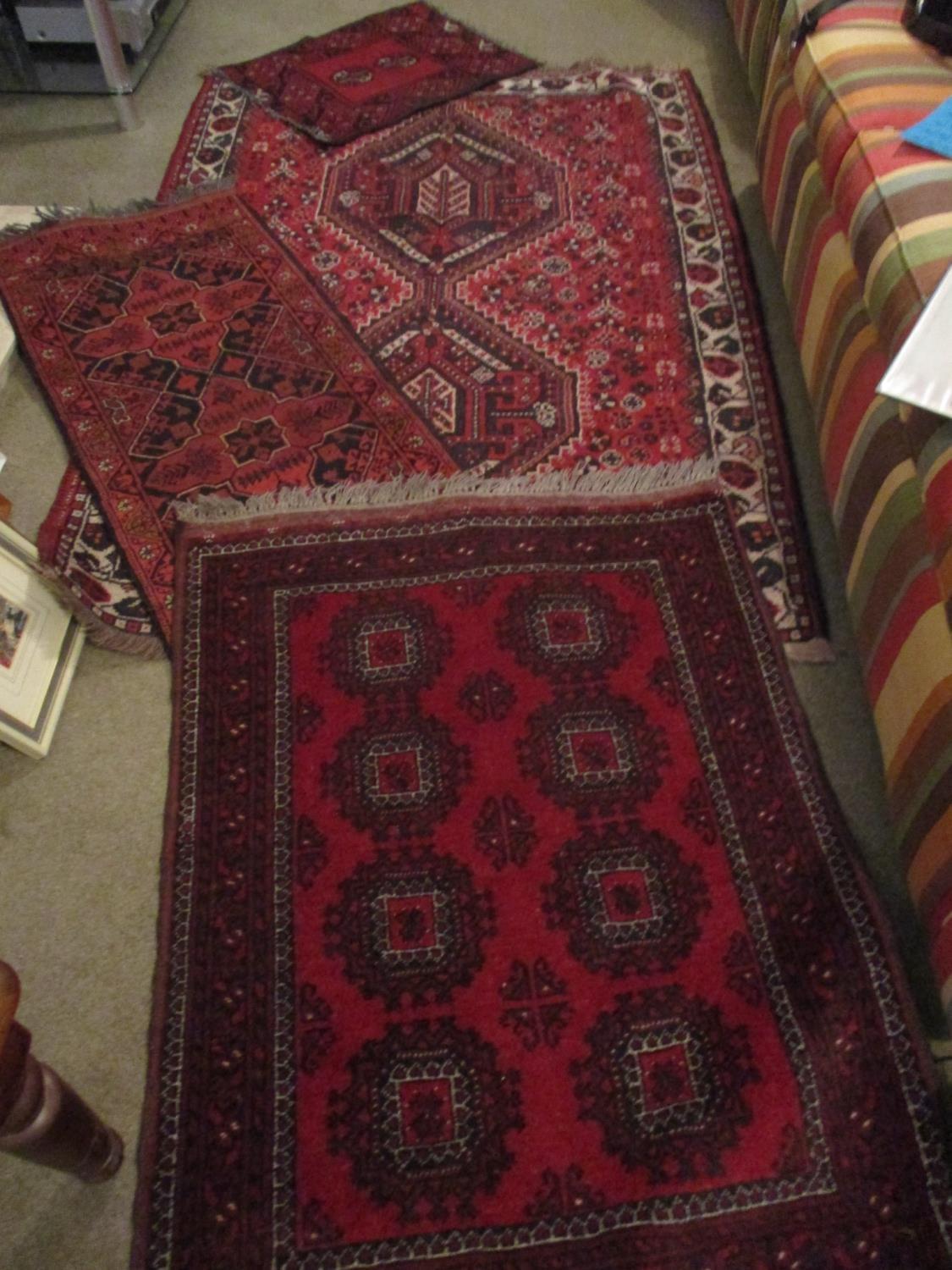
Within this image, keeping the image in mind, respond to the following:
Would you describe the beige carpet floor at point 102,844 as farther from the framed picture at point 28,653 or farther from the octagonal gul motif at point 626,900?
the octagonal gul motif at point 626,900

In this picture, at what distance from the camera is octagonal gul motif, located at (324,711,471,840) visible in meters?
1.24

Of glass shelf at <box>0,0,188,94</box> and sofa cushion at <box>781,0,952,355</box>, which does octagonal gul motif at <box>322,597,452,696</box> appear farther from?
glass shelf at <box>0,0,188,94</box>

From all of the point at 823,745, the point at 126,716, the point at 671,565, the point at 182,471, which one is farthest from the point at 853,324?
the point at 126,716

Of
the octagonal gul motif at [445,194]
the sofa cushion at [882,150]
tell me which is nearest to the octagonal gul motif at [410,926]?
the sofa cushion at [882,150]

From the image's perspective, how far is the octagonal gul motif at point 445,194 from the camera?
196cm

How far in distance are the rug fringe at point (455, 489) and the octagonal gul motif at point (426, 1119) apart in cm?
85

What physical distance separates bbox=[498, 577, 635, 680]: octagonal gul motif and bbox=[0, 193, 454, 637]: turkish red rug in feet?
1.10

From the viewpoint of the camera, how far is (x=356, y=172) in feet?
6.93

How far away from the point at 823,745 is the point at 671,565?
0.37m

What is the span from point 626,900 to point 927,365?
76 cm

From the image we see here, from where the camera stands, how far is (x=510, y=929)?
1.15 meters

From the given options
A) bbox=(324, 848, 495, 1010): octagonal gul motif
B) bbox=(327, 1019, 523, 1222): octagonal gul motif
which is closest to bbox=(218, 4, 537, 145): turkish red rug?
bbox=(324, 848, 495, 1010): octagonal gul motif

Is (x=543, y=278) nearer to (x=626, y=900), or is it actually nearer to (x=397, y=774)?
(x=397, y=774)

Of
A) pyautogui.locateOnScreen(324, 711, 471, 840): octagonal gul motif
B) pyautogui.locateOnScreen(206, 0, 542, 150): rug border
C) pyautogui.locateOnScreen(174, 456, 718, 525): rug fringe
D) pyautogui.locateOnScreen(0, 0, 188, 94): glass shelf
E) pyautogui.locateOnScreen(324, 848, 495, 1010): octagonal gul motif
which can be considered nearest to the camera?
pyautogui.locateOnScreen(324, 848, 495, 1010): octagonal gul motif
